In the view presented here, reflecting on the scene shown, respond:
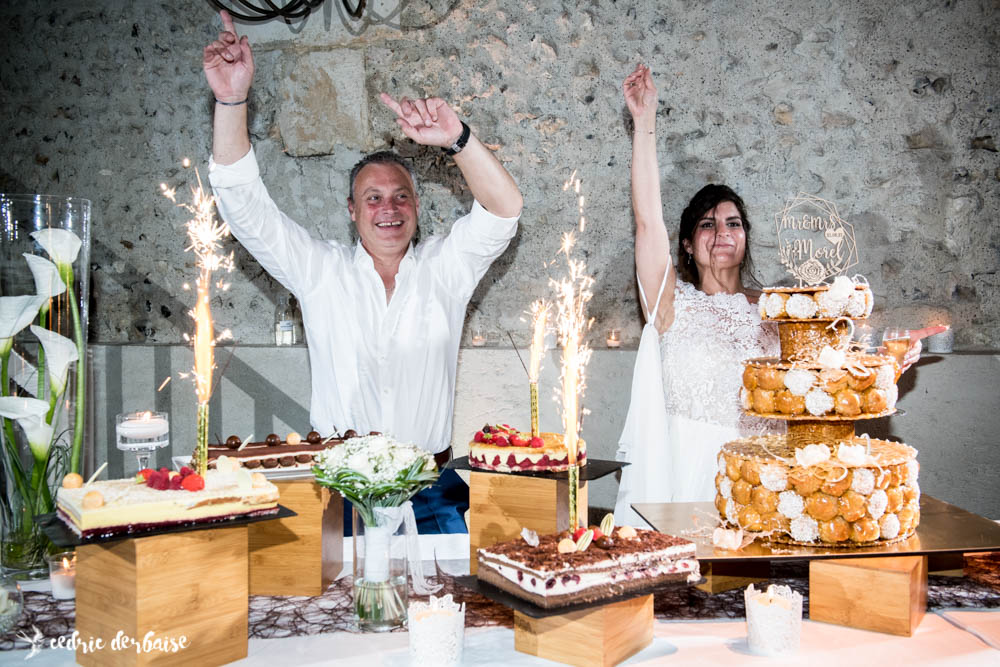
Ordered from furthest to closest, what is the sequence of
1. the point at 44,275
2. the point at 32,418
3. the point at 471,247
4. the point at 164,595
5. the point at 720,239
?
the point at 720,239, the point at 471,247, the point at 44,275, the point at 32,418, the point at 164,595

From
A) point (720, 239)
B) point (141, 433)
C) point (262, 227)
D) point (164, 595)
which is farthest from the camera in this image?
point (720, 239)

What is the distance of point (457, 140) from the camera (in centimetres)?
306

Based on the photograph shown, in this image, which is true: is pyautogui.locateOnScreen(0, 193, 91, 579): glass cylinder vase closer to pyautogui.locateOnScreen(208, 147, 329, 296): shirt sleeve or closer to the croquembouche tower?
pyautogui.locateOnScreen(208, 147, 329, 296): shirt sleeve

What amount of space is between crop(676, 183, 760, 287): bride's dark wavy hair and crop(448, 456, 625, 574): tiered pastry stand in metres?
1.62

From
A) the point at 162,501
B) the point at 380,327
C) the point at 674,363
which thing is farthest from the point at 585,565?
the point at 380,327

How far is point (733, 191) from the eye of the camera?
3.69 meters

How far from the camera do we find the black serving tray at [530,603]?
59.3 inches

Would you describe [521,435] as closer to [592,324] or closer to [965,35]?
[592,324]

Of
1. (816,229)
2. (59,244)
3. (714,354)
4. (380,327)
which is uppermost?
(816,229)

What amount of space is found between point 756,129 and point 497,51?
1.27 m

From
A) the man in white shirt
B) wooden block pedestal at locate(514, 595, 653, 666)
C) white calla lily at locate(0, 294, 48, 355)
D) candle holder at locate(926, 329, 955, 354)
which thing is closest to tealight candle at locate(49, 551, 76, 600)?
white calla lily at locate(0, 294, 48, 355)

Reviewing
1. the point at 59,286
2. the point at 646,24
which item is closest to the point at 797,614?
the point at 59,286

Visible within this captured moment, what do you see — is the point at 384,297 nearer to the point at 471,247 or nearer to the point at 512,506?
the point at 471,247

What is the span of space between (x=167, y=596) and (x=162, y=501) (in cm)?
18
